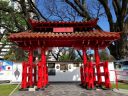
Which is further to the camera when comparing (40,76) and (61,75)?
(61,75)

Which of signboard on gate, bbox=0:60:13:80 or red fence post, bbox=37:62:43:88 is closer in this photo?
red fence post, bbox=37:62:43:88

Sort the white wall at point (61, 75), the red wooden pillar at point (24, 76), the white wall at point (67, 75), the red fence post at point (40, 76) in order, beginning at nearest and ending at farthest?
the red fence post at point (40, 76)
the red wooden pillar at point (24, 76)
the white wall at point (61, 75)
the white wall at point (67, 75)

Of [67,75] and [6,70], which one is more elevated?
[6,70]

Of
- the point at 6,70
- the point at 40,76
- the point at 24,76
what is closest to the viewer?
the point at 40,76

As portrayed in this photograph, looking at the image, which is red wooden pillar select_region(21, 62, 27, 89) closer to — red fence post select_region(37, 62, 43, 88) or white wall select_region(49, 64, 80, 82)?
red fence post select_region(37, 62, 43, 88)

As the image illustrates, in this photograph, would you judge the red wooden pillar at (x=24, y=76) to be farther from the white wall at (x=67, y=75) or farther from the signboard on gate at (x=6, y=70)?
the signboard on gate at (x=6, y=70)

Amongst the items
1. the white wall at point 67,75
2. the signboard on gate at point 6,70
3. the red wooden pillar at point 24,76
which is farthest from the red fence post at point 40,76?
the signboard on gate at point 6,70

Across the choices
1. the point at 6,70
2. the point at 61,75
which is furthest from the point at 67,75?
the point at 6,70

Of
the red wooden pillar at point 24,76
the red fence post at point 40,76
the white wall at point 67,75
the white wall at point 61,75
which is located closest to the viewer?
the red fence post at point 40,76

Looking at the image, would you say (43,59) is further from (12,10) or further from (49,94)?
(12,10)

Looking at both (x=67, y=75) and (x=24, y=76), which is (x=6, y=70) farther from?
(x=24, y=76)

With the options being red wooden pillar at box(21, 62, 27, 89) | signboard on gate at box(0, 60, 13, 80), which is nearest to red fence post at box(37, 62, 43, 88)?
red wooden pillar at box(21, 62, 27, 89)

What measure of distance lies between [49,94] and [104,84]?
456 cm

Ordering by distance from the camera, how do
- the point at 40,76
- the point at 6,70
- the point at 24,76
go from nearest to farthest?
the point at 40,76 < the point at 24,76 < the point at 6,70
